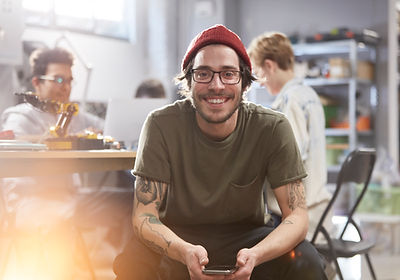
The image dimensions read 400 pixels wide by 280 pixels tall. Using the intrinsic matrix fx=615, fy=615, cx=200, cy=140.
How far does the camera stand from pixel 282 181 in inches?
75.9

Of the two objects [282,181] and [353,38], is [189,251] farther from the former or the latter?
[353,38]

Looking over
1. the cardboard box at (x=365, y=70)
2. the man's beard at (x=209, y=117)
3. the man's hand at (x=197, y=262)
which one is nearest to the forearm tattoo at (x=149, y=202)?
the man's hand at (x=197, y=262)

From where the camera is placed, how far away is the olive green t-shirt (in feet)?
6.32

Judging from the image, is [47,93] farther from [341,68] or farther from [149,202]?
[341,68]

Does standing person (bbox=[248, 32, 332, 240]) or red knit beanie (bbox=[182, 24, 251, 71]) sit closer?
red knit beanie (bbox=[182, 24, 251, 71])

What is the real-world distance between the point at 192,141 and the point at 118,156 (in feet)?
1.08

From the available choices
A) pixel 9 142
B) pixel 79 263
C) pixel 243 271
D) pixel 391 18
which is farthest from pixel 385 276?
pixel 391 18

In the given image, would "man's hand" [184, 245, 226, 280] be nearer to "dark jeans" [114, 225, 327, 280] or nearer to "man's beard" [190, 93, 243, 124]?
"dark jeans" [114, 225, 327, 280]

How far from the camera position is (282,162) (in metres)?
1.94

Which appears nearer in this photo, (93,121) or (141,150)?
(141,150)

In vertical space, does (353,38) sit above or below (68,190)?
above

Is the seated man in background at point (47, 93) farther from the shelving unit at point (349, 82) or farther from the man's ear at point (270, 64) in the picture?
the shelving unit at point (349, 82)

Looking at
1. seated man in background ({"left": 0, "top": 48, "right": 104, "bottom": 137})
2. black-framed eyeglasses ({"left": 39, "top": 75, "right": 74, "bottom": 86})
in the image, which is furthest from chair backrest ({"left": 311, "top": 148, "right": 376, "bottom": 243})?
black-framed eyeglasses ({"left": 39, "top": 75, "right": 74, "bottom": 86})

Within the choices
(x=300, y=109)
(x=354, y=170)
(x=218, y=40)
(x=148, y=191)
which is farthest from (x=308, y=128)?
(x=148, y=191)
